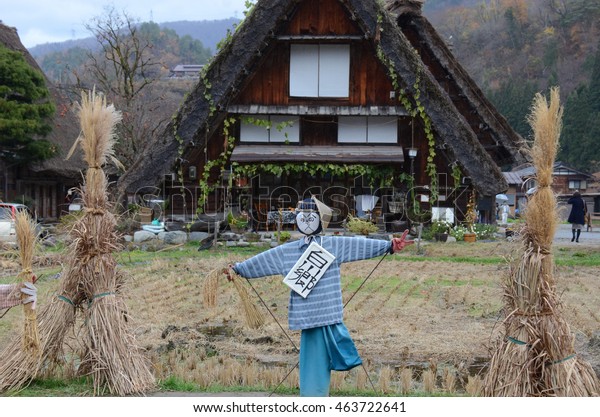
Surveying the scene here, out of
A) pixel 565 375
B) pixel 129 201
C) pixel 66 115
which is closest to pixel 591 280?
pixel 565 375

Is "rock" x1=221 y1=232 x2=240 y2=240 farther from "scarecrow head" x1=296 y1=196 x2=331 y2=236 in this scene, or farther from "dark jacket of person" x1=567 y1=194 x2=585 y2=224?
"scarecrow head" x1=296 y1=196 x2=331 y2=236

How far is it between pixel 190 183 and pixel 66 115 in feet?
39.1

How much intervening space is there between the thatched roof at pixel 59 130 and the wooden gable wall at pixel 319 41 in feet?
29.2

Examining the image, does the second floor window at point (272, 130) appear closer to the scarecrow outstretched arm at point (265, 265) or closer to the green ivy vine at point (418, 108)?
the green ivy vine at point (418, 108)

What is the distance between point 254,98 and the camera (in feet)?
58.1

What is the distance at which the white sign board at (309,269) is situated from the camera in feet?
17.6

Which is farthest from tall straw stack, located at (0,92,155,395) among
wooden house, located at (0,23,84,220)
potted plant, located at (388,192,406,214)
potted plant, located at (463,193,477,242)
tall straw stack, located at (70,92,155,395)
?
wooden house, located at (0,23,84,220)

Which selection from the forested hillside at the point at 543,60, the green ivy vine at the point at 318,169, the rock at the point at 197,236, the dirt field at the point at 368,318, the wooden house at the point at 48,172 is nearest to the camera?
the dirt field at the point at 368,318

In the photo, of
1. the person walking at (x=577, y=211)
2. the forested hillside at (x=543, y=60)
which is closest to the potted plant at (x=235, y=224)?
the person walking at (x=577, y=211)

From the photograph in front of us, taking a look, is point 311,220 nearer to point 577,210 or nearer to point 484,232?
point 484,232

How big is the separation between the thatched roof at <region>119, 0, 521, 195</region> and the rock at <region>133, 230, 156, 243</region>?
101 cm

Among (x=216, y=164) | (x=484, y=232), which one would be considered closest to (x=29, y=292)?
(x=216, y=164)

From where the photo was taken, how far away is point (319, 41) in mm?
17453

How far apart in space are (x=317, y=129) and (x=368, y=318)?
10.1 m
